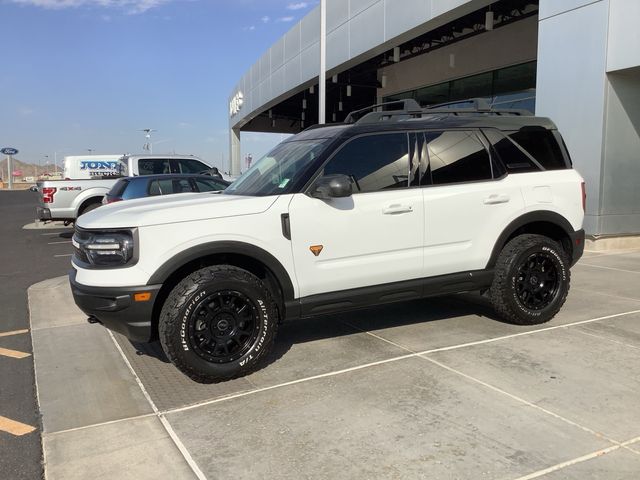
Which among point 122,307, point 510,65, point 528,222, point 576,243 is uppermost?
point 510,65

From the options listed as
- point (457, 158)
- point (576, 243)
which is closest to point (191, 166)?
point (457, 158)

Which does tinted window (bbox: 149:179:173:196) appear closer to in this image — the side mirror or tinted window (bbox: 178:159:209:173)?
tinted window (bbox: 178:159:209:173)

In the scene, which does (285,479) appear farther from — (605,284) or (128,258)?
(605,284)

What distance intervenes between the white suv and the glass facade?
909 cm

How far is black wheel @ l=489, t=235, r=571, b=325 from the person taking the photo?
5031 mm

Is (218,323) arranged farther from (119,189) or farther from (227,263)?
(119,189)

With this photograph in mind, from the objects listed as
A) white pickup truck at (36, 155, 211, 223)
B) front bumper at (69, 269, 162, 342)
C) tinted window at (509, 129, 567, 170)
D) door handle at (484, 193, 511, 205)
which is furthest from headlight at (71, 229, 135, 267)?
white pickup truck at (36, 155, 211, 223)

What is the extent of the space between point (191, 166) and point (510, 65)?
9.45 meters

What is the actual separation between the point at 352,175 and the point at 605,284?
453cm

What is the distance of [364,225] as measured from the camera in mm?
4359

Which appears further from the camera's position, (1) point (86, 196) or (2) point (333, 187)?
(1) point (86, 196)

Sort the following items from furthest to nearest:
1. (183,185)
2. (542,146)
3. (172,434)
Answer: (183,185), (542,146), (172,434)

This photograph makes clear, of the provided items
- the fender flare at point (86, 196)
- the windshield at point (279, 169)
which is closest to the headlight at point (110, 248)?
the windshield at point (279, 169)

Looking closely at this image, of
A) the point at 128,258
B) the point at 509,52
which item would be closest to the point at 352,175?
the point at 128,258
